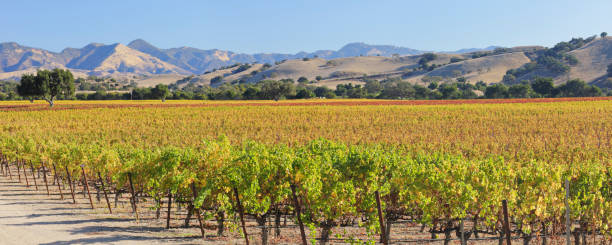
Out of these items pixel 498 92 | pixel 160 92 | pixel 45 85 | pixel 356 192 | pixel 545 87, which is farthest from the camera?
pixel 498 92

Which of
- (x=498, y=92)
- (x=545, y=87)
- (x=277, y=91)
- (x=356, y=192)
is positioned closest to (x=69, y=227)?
(x=356, y=192)

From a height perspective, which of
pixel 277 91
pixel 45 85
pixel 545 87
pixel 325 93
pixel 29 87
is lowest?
pixel 545 87

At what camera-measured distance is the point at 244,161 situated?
11531 mm

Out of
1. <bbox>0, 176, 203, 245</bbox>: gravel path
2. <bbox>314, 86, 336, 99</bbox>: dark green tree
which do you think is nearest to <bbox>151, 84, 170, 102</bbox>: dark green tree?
<bbox>314, 86, 336, 99</bbox>: dark green tree

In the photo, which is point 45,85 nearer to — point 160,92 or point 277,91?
point 160,92

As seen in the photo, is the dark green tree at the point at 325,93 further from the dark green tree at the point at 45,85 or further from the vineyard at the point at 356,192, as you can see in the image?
the vineyard at the point at 356,192

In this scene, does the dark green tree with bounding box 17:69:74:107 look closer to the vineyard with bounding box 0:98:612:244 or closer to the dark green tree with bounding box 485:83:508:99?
the vineyard with bounding box 0:98:612:244

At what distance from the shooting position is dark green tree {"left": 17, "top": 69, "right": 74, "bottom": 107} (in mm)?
74812

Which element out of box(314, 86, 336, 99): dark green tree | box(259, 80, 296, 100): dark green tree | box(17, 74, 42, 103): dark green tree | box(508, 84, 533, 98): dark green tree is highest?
box(17, 74, 42, 103): dark green tree

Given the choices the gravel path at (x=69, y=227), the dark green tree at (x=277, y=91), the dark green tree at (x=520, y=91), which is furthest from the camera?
the dark green tree at (x=520, y=91)

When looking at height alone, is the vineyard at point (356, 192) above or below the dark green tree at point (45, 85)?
below

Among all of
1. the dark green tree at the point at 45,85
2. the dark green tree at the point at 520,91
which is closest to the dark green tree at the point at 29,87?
the dark green tree at the point at 45,85

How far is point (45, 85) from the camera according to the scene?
7444cm

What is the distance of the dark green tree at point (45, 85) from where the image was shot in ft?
245
